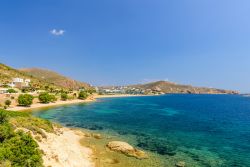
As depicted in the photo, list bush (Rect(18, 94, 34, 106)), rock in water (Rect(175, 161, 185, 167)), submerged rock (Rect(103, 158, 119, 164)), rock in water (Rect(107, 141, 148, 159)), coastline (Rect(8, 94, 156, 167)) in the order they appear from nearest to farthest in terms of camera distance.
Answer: coastline (Rect(8, 94, 156, 167)), rock in water (Rect(175, 161, 185, 167)), submerged rock (Rect(103, 158, 119, 164)), rock in water (Rect(107, 141, 148, 159)), bush (Rect(18, 94, 34, 106))

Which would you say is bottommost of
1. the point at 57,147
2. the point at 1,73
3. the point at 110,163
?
the point at 110,163

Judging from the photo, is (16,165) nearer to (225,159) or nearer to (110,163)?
(110,163)

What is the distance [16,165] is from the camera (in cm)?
2027

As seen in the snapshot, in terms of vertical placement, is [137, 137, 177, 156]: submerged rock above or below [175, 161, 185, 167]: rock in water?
above

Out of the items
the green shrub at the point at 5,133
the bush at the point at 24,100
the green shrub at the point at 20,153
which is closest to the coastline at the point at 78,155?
the green shrub at the point at 5,133

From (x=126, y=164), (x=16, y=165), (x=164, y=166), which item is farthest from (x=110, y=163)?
(x=16, y=165)

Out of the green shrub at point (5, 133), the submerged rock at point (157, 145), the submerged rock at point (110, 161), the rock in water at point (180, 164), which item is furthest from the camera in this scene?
the submerged rock at point (157, 145)

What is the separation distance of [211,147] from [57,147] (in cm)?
3108

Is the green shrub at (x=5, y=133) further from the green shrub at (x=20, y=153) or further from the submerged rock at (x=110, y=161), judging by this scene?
the submerged rock at (x=110, y=161)

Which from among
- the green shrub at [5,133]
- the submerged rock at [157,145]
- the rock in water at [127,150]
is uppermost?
the green shrub at [5,133]

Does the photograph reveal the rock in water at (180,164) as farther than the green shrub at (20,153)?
Yes

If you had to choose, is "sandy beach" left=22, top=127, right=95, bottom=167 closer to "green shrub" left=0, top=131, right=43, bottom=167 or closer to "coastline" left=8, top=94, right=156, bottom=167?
"coastline" left=8, top=94, right=156, bottom=167

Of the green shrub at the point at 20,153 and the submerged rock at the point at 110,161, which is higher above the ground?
the green shrub at the point at 20,153

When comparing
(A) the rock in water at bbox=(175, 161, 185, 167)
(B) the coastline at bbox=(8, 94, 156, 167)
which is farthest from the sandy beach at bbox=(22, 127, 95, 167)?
(A) the rock in water at bbox=(175, 161, 185, 167)
